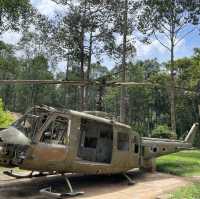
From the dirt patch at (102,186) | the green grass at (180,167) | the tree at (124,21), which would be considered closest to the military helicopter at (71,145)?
the dirt patch at (102,186)

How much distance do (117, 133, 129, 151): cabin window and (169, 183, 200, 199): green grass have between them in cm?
247

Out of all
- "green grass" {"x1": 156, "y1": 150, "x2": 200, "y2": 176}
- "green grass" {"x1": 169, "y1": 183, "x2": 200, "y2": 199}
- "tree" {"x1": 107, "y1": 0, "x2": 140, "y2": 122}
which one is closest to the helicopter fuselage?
"green grass" {"x1": 156, "y1": 150, "x2": 200, "y2": 176}

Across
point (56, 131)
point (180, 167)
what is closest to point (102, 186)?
point (56, 131)

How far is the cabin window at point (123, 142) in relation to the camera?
13.5 meters

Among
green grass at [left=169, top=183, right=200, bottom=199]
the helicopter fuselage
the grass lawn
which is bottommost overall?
Result: green grass at [left=169, top=183, right=200, bottom=199]

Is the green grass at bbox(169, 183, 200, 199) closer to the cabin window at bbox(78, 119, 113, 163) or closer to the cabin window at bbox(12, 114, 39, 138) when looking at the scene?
the cabin window at bbox(78, 119, 113, 163)

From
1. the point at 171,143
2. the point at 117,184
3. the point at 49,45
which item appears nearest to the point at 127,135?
the point at 117,184

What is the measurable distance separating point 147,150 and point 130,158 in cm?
131

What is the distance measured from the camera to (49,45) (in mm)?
33531

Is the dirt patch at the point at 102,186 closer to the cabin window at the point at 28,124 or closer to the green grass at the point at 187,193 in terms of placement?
the green grass at the point at 187,193

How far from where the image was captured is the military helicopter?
10.6 m

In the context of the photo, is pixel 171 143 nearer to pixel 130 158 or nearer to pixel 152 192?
pixel 130 158

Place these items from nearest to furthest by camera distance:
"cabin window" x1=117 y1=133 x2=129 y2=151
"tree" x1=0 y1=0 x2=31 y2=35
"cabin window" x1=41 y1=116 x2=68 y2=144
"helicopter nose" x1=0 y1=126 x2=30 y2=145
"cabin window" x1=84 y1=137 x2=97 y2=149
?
"helicopter nose" x1=0 y1=126 x2=30 y2=145, "cabin window" x1=41 y1=116 x2=68 y2=144, "cabin window" x1=84 y1=137 x2=97 y2=149, "cabin window" x1=117 y1=133 x2=129 y2=151, "tree" x1=0 y1=0 x2=31 y2=35

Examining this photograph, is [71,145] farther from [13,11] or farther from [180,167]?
[13,11]
